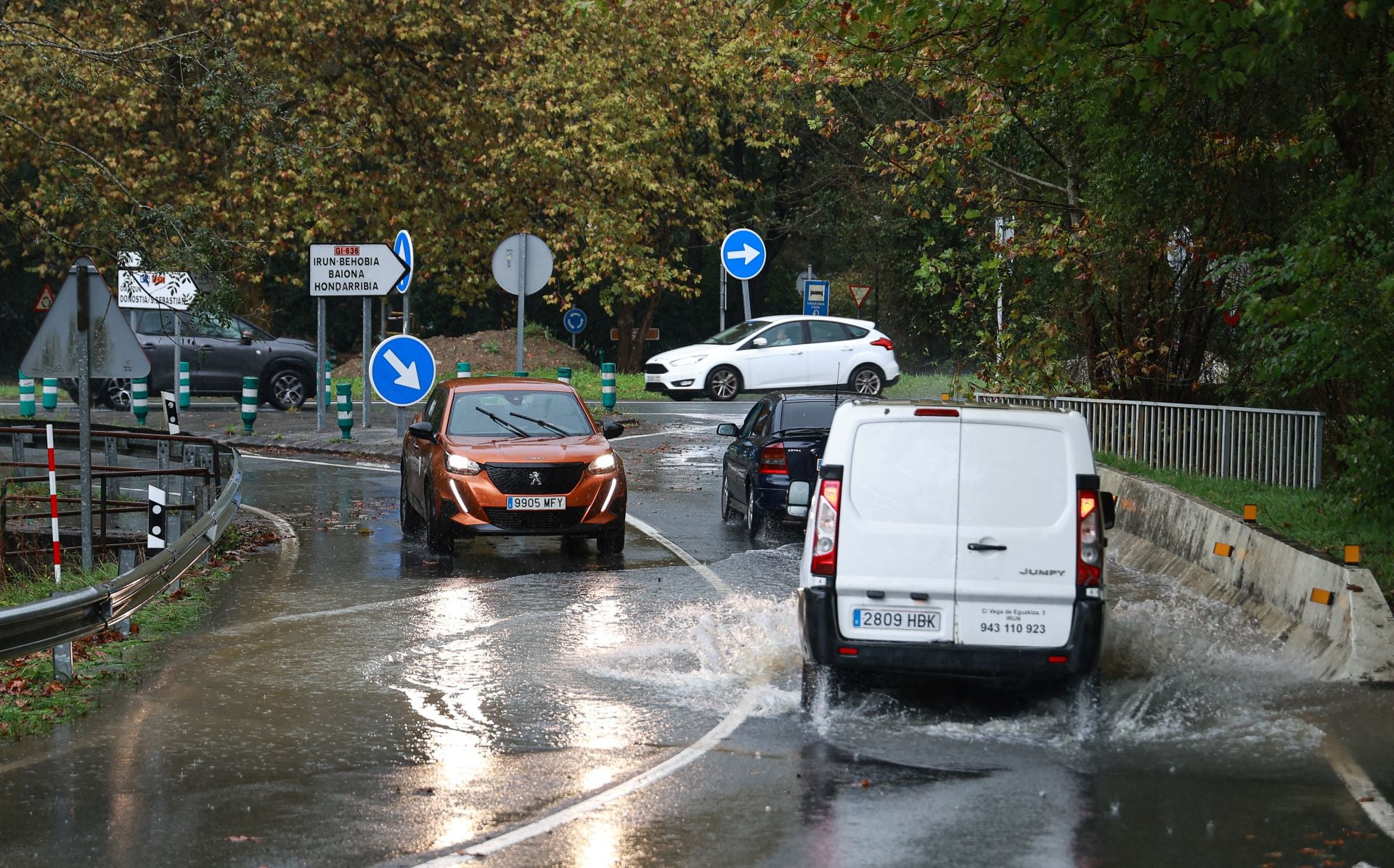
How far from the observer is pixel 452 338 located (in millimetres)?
47062

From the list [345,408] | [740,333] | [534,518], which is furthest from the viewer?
[740,333]

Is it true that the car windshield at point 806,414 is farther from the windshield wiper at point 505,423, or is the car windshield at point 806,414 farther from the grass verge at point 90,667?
the grass verge at point 90,667

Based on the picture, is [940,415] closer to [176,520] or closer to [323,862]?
[323,862]

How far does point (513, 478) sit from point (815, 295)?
18140mm

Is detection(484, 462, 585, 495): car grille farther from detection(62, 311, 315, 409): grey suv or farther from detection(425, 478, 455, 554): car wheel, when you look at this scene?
detection(62, 311, 315, 409): grey suv

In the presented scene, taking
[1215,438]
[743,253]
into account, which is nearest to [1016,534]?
[1215,438]

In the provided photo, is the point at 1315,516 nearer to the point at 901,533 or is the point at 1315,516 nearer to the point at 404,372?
the point at 901,533

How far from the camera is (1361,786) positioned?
7.43 m

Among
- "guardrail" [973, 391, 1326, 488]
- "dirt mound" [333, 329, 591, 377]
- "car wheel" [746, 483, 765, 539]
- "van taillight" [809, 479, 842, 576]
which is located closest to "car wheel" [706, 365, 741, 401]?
"dirt mound" [333, 329, 591, 377]

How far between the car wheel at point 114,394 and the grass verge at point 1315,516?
22954mm

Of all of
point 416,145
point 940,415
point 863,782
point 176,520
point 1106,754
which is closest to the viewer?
point 863,782

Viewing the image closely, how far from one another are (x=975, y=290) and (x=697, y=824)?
58.9 feet

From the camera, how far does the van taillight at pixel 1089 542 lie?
28.3 ft

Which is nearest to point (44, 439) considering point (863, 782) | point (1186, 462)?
point (1186, 462)
